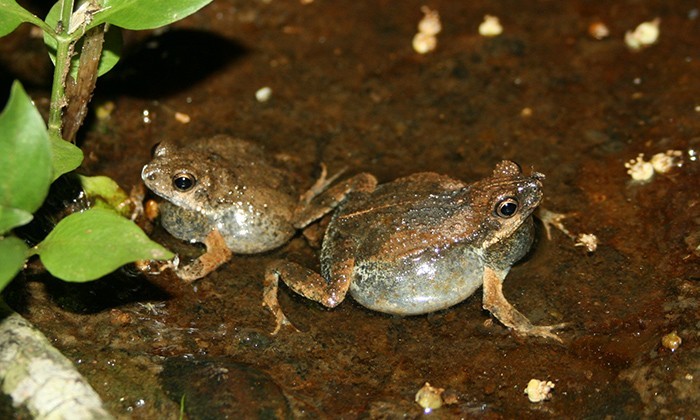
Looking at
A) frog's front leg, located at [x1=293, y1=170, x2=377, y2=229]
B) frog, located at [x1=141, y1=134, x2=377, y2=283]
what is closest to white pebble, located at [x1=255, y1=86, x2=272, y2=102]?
frog, located at [x1=141, y1=134, x2=377, y2=283]

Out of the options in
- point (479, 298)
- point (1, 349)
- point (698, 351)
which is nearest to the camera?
point (1, 349)

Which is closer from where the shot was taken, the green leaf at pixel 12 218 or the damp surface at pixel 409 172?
the green leaf at pixel 12 218

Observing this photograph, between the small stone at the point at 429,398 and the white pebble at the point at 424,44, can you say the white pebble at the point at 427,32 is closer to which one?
the white pebble at the point at 424,44

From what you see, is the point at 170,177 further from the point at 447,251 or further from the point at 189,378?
the point at 447,251

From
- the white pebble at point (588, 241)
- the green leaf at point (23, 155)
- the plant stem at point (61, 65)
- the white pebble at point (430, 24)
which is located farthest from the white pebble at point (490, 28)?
the green leaf at point (23, 155)

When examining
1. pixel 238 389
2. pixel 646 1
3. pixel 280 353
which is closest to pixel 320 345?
pixel 280 353

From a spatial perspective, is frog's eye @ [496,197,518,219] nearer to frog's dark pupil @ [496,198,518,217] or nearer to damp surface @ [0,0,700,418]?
frog's dark pupil @ [496,198,518,217]

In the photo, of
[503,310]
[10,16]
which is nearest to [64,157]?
[10,16]
